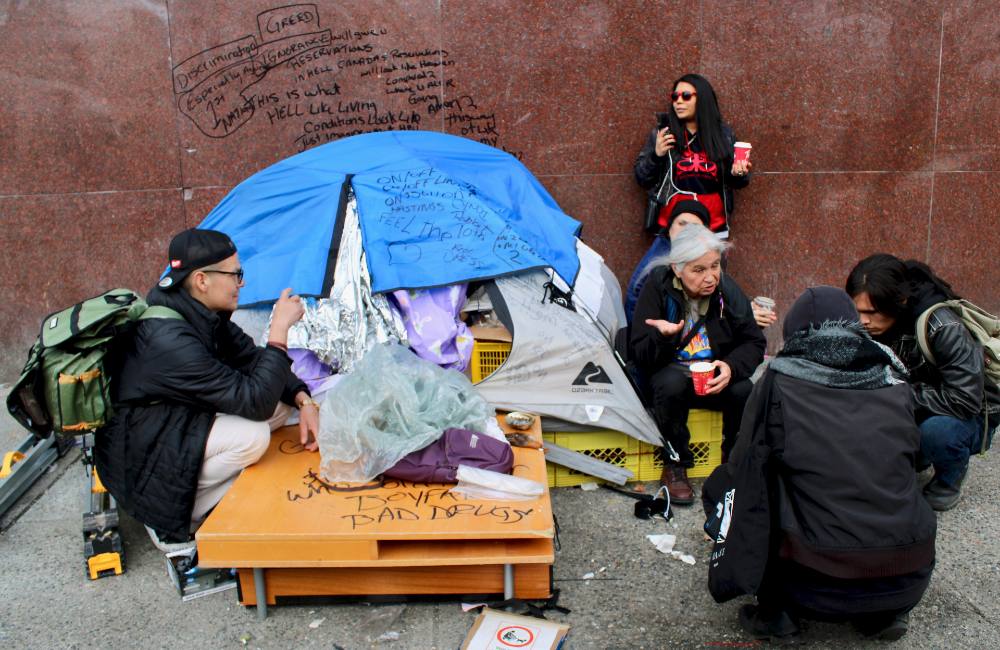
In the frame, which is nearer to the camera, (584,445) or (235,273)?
(235,273)

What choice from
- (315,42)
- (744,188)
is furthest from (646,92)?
(315,42)

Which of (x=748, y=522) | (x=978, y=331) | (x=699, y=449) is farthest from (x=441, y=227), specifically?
(x=978, y=331)

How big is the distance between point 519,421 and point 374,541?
3.34 ft

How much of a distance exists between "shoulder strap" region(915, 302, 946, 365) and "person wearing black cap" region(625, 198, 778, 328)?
0.61m

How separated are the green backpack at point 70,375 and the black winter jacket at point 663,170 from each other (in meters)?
3.27

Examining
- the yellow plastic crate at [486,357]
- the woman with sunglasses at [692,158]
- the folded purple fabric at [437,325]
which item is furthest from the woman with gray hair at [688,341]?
the woman with sunglasses at [692,158]

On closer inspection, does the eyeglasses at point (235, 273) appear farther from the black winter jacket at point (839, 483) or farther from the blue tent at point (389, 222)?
the black winter jacket at point (839, 483)

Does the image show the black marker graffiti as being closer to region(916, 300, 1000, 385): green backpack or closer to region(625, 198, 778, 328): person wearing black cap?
region(625, 198, 778, 328): person wearing black cap

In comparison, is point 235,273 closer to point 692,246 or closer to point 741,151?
point 692,246

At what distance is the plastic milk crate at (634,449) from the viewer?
3.71 meters

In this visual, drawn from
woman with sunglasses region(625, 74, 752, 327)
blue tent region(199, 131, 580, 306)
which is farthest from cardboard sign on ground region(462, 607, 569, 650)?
woman with sunglasses region(625, 74, 752, 327)

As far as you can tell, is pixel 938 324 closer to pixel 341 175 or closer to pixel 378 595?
pixel 378 595

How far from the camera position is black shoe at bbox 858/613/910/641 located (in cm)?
260

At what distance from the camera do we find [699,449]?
3785mm
